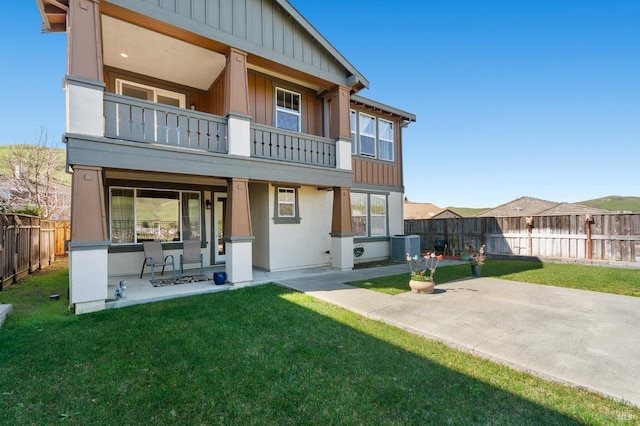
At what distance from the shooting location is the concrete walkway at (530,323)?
9.92ft

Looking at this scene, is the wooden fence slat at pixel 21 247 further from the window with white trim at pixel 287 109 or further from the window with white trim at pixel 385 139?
the window with white trim at pixel 385 139

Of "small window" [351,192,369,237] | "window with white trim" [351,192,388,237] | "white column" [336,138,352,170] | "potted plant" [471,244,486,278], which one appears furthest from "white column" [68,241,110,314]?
"potted plant" [471,244,486,278]

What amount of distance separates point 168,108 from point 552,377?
25.0 feet


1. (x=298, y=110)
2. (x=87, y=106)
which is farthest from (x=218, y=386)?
(x=298, y=110)

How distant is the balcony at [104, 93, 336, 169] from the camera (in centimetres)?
577

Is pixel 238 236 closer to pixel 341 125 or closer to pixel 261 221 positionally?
pixel 261 221

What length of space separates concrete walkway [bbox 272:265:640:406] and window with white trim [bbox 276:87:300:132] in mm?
4972

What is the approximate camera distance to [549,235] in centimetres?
1123

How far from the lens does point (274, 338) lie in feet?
13.0

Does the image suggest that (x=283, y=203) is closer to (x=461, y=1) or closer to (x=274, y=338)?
(x=274, y=338)

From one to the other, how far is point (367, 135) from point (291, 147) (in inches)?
173

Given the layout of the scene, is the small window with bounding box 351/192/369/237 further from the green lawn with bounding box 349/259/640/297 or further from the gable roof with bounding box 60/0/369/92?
the gable roof with bounding box 60/0/369/92

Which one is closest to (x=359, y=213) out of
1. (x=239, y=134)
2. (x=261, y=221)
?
(x=261, y=221)

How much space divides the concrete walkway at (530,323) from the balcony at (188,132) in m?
3.53
